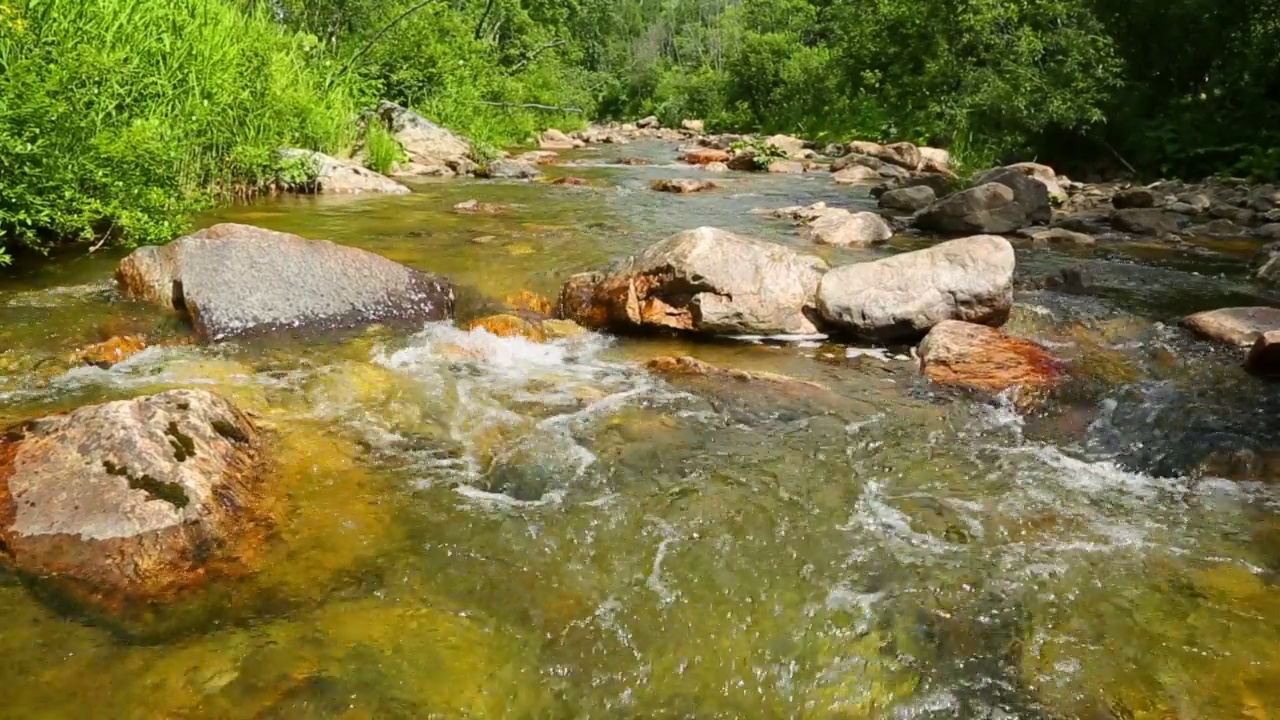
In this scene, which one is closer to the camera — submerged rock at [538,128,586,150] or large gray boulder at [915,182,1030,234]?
large gray boulder at [915,182,1030,234]

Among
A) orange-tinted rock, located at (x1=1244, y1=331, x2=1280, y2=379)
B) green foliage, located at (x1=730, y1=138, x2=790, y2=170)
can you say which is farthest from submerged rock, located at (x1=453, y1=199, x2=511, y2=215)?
green foliage, located at (x1=730, y1=138, x2=790, y2=170)

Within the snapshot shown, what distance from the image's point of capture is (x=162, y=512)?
3.21m

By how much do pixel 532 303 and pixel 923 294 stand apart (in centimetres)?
299

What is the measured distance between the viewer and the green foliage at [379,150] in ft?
48.6

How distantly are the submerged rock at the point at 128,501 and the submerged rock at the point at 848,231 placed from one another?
752cm

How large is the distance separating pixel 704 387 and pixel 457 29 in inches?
740

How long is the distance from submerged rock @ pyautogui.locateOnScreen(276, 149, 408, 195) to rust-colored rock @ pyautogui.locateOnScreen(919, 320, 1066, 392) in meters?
8.99

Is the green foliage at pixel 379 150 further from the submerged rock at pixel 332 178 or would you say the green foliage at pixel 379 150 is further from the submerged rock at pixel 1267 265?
the submerged rock at pixel 1267 265

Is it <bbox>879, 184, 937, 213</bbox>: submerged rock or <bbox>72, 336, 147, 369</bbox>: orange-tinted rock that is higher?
<bbox>879, 184, 937, 213</bbox>: submerged rock

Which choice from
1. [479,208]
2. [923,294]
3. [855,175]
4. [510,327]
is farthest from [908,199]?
[510,327]

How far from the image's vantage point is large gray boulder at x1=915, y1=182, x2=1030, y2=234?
11164mm

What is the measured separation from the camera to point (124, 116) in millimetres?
7184

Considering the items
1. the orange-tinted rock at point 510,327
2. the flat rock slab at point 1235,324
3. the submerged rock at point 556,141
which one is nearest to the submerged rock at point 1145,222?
the flat rock slab at point 1235,324

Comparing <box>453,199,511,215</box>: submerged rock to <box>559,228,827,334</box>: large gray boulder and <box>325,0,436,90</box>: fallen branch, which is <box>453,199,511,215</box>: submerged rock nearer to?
<box>325,0,436,90</box>: fallen branch
